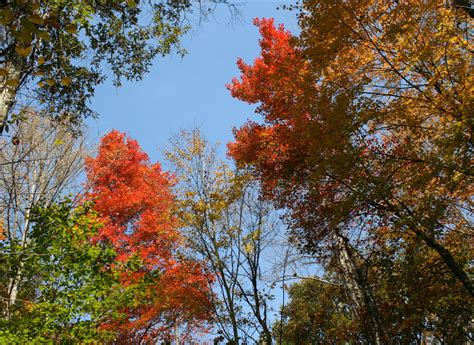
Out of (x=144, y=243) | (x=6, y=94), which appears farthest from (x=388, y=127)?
(x=144, y=243)

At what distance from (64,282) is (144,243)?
7229mm

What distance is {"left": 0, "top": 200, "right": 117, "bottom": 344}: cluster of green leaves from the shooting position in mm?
5094

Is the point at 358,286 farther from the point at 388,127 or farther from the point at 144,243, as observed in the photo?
the point at 144,243

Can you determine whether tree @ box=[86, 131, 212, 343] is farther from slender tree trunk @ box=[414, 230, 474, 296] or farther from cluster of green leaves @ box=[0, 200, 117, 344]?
slender tree trunk @ box=[414, 230, 474, 296]

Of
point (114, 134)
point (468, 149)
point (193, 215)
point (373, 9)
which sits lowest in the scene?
point (468, 149)

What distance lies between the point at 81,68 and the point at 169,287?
6626 mm

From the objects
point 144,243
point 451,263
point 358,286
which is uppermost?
point 144,243

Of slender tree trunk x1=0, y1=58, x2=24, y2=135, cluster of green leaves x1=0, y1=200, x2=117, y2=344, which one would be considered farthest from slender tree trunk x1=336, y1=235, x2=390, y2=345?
slender tree trunk x1=0, y1=58, x2=24, y2=135

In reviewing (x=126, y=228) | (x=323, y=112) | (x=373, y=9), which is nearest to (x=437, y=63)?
(x=373, y=9)

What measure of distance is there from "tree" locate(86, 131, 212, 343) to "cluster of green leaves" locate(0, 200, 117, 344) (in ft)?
1.39

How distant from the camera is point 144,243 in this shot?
12.6 metres

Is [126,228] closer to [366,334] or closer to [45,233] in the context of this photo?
[45,233]

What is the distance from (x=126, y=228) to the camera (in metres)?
13.3

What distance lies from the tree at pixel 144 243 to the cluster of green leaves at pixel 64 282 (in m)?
0.43
